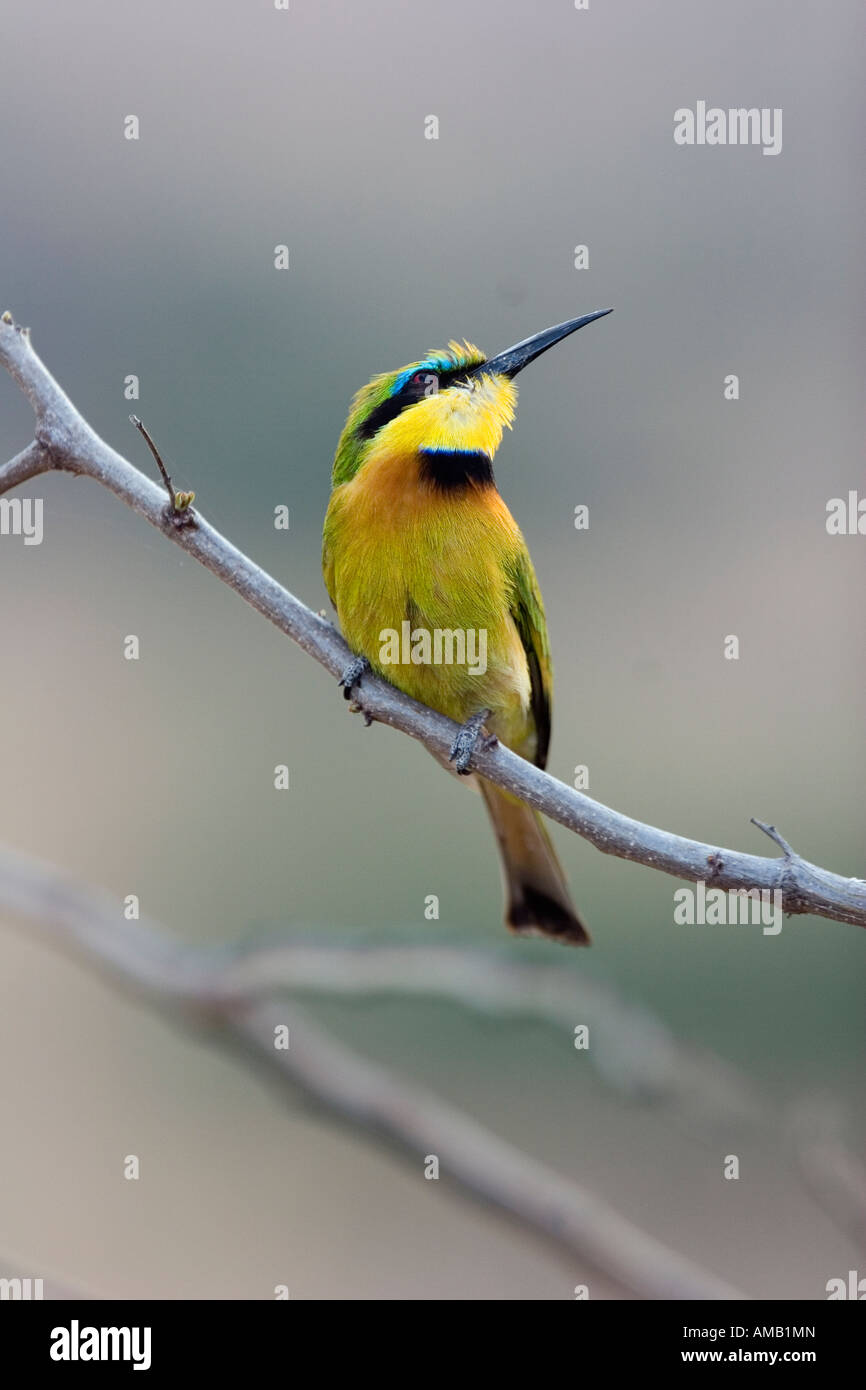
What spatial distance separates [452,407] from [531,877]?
0.68 m

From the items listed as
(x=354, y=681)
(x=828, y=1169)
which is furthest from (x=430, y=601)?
(x=828, y=1169)

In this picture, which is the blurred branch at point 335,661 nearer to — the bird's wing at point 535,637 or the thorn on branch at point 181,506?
the thorn on branch at point 181,506

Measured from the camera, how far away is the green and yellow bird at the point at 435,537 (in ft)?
4.70

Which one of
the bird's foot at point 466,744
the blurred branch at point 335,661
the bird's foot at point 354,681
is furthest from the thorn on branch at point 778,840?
the bird's foot at point 354,681

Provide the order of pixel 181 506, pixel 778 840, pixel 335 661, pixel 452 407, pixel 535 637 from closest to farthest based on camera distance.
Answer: pixel 778 840
pixel 181 506
pixel 335 661
pixel 452 407
pixel 535 637

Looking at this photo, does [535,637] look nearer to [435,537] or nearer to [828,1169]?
[435,537]

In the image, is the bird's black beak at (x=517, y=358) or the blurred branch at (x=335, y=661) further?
the bird's black beak at (x=517, y=358)

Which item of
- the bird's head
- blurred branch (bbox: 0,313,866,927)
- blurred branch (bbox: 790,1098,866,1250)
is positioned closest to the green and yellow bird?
the bird's head

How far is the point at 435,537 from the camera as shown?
1.48 meters

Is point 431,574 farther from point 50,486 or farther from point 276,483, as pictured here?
point 50,486
